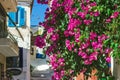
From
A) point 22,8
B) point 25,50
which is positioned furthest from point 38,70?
point 22,8

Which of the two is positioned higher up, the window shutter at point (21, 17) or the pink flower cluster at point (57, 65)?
the window shutter at point (21, 17)

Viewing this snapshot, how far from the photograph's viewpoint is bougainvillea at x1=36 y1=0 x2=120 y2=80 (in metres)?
6.61

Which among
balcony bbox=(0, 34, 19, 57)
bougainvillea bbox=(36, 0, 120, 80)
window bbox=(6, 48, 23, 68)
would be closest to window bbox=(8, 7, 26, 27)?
window bbox=(6, 48, 23, 68)

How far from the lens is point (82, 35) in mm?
6770

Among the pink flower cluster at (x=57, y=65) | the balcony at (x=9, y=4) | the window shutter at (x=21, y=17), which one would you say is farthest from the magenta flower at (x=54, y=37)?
the window shutter at (x=21, y=17)

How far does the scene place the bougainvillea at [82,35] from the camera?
6605mm

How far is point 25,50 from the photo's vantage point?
3212 cm

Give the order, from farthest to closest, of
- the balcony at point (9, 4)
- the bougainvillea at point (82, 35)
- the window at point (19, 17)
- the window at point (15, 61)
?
the window at point (19, 17) → the window at point (15, 61) → the balcony at point (9, 4) → the bougainvillea at point (82, 35)

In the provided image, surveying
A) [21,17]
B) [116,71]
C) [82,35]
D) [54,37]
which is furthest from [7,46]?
[82,35]

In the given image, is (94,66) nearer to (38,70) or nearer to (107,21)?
(107,21)

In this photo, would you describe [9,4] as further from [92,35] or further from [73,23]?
[92,35]

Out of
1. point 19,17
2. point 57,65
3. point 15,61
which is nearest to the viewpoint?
point 57,65

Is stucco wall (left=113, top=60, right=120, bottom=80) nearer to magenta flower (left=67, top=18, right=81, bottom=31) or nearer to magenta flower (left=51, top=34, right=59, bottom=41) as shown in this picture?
magenta flower (left=67, top=18, right=81, bottom=31)

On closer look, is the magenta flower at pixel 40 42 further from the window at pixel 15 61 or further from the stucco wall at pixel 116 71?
the window at pixel 15 61
